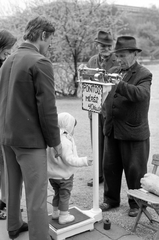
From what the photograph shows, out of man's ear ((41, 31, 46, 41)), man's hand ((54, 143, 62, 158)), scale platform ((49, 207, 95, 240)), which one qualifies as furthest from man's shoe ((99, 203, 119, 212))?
man's ear ((41, 31, 46, 41))

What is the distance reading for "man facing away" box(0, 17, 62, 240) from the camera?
2.53 metres

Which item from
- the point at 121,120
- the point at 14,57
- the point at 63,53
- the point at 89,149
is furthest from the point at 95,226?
the point at 63,53

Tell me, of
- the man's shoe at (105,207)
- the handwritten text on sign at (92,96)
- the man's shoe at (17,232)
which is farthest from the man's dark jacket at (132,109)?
the man's shoe at (17,232)

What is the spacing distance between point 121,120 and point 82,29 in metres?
11.4

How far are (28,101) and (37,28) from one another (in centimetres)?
61

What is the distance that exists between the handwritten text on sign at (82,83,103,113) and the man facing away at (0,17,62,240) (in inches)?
23.4

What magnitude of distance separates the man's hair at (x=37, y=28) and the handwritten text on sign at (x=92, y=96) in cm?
70

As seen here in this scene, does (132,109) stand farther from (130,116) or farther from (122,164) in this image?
(122,164)

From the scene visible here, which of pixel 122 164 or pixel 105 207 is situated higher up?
pixel 122 164

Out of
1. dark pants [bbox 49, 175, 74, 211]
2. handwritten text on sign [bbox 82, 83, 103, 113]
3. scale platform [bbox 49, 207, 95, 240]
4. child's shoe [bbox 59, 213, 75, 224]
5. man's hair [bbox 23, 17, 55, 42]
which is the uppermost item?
man's hair [bbox 23, 17, 55, 42]

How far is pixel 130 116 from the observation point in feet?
10.9

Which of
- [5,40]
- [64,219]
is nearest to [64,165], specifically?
[64,219]

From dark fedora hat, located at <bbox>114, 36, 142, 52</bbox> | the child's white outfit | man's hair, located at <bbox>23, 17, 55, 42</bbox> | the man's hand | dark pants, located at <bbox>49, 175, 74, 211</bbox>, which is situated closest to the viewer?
man's hair, located at <bbox>23, 17, 55, 42</bbox>

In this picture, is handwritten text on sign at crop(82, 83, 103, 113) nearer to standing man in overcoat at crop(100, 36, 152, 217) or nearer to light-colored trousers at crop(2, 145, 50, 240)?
standing man in overcoat at crop(100, 36, 152, 217)
